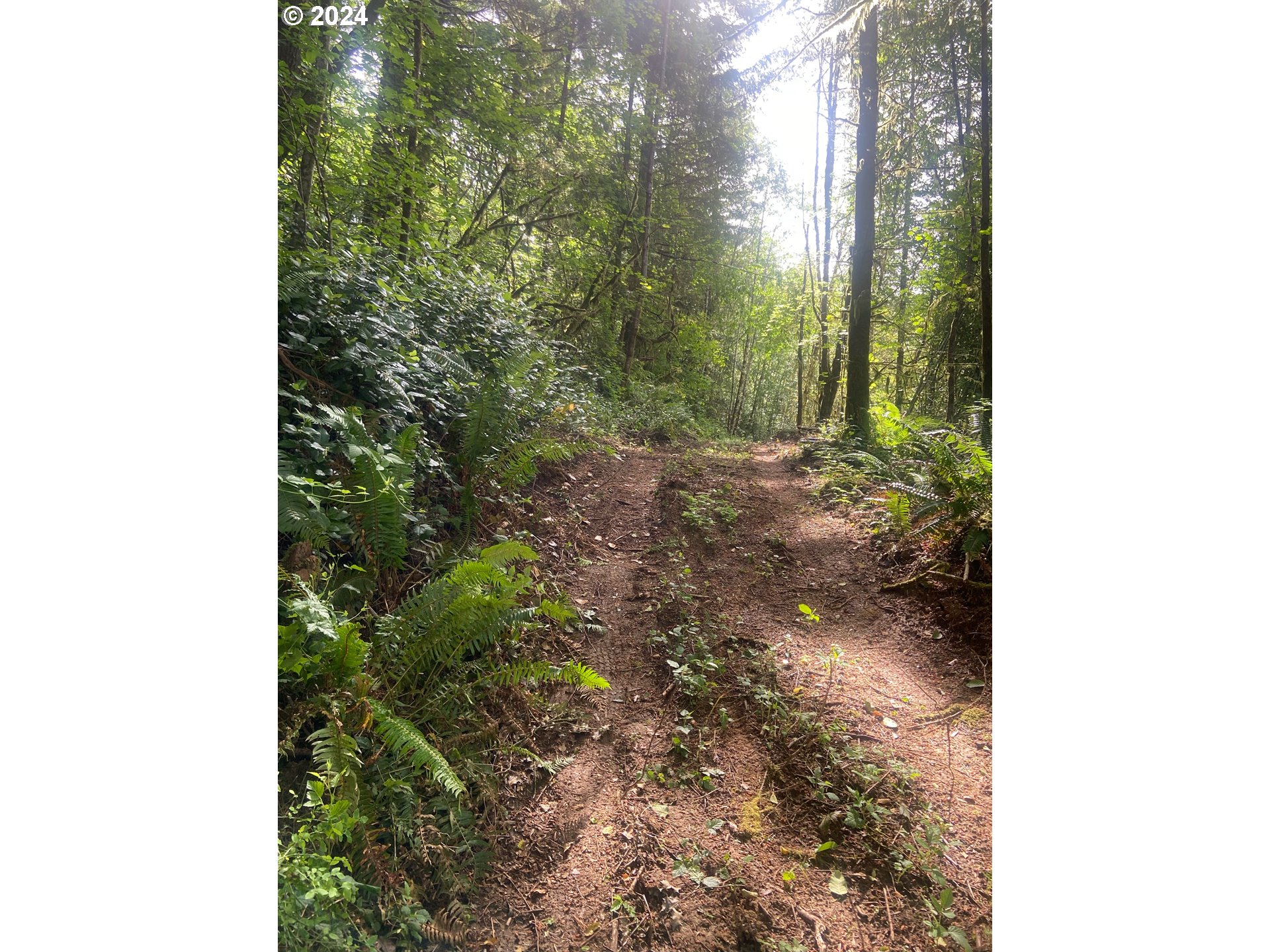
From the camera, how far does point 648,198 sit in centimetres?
385

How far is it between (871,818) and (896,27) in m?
3.80

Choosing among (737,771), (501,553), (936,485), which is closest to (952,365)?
(936,485)

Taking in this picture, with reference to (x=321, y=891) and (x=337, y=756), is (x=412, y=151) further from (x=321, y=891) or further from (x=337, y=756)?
(x=321, y=891)

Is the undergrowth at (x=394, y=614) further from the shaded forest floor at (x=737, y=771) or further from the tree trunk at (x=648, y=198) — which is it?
the tree trunk at (x=648, y=198)

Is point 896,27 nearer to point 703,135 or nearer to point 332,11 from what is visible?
point 703,135

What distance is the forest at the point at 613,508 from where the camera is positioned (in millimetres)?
1582

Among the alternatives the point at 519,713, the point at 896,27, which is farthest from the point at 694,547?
the point at 896,27

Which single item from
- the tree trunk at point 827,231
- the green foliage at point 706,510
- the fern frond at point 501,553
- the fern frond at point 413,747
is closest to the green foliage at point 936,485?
the green foliage at point 706,510

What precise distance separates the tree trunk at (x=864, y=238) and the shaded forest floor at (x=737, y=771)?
1848 mm

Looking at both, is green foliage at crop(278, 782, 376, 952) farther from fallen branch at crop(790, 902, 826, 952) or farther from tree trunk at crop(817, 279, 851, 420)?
tree trunk at crop(817, 279, 851, 420)

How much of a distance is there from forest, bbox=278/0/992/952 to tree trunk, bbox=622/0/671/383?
0.12 ft
